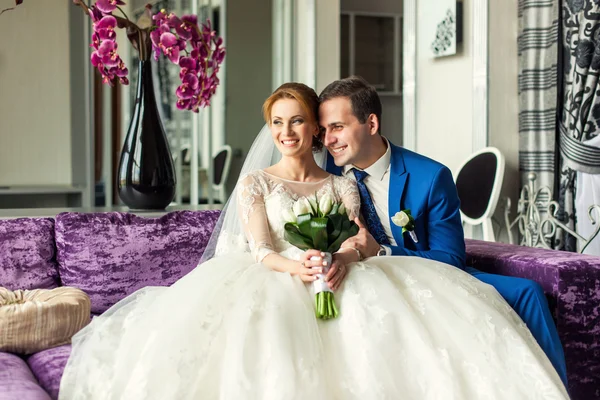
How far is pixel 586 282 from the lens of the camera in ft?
7.00

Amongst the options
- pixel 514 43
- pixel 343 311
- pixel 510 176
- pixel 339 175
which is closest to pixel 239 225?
pixel 339 175

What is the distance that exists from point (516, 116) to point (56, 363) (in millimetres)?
3048

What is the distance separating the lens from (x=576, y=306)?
213cm

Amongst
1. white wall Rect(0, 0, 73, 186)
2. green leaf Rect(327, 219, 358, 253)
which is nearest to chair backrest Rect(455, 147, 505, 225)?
green leaf Rect(327, 219, 358, 253)

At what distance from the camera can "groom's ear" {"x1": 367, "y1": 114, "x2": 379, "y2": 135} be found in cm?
230

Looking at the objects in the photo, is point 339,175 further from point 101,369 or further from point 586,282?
point 101,369

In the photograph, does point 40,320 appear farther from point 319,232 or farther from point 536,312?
point 536,312

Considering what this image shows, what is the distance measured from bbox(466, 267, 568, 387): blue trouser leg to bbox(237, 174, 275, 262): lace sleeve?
683 millimetres

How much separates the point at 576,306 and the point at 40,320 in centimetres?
156

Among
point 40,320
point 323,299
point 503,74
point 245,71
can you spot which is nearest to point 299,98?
point 323,299

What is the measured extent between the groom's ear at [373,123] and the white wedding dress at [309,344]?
1.69 ft

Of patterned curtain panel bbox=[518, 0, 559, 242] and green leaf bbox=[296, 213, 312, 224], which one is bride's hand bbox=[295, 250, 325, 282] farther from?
patterned curtain panel bbox=[518, 0, 559, 242]

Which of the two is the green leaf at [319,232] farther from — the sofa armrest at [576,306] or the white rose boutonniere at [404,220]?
the sofa armrest at [576,306]

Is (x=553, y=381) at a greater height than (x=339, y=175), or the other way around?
(x=339, y=175)
